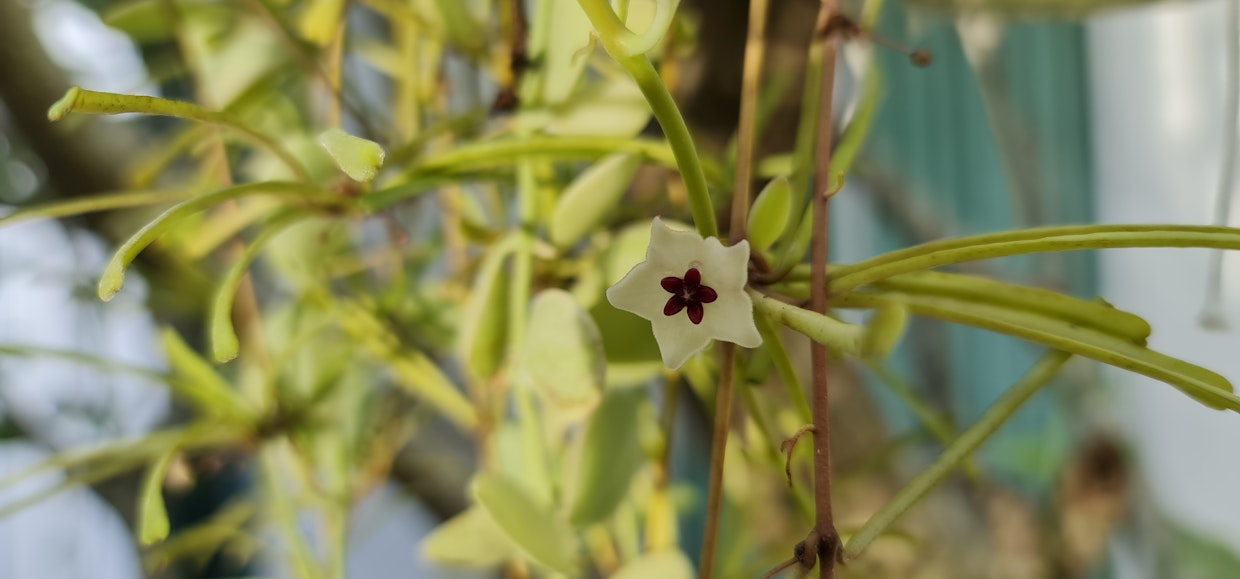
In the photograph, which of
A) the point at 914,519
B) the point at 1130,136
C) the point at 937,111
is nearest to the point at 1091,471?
the point at 914,519

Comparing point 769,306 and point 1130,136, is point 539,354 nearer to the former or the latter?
point 769,306

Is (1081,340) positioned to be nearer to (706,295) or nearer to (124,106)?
(706,295)

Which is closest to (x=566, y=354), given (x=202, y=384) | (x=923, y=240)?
(x=202, y=384)

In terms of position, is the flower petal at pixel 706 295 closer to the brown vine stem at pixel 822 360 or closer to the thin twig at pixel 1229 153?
the brown vine stem at pixel 822 360

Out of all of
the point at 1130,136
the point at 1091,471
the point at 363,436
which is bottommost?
the point at 1091,471

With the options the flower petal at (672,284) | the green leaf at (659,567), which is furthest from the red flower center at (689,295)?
the green leaf at (659,567)

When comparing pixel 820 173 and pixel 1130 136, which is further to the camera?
pixel 1130 136

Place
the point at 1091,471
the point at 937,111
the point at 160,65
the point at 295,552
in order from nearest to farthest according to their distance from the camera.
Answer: the point at 295,552 → the point at 160,65 → the point at 1091,471 → the point at 937,111
